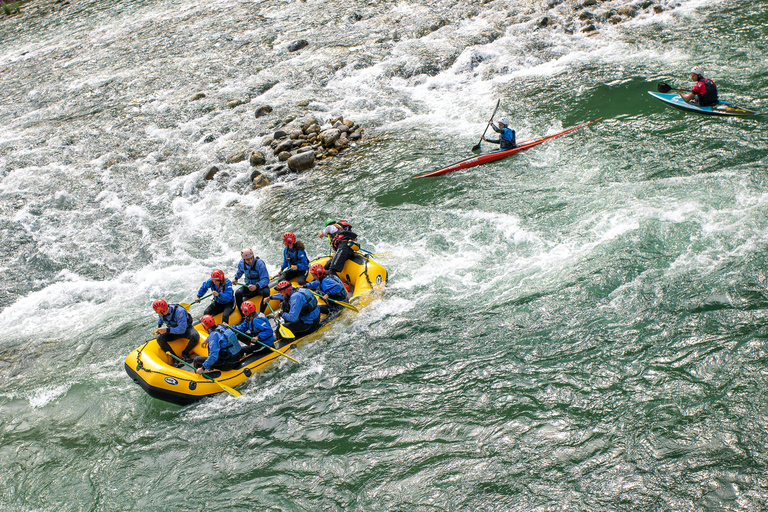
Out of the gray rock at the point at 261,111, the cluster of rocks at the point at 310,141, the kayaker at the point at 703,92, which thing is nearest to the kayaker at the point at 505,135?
the cluster of rocks at the point at 310,141

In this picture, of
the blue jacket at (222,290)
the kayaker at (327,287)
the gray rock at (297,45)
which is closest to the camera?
the kayaker at (327,287)

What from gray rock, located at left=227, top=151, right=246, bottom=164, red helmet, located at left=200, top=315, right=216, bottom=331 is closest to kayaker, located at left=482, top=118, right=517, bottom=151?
gray rock, located at left=227, top=151, right=246, bottom=164

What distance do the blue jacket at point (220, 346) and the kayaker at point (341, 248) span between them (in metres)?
2.42

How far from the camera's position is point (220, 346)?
840 centimetres

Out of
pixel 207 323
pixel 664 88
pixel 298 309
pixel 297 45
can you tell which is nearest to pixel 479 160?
pixel 664 88

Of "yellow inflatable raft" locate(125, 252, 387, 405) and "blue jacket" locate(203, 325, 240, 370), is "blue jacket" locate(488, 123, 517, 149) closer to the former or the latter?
"yellow inflatable raft" locate(125, 252, 387, 405)

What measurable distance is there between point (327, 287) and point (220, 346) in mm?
2061

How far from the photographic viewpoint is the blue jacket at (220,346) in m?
8.34

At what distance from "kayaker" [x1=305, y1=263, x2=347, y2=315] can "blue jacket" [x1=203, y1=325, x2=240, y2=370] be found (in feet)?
5.40

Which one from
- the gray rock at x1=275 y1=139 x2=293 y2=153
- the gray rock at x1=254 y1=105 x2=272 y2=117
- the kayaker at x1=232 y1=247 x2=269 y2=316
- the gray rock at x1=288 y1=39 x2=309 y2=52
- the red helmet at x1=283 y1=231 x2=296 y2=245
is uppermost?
the gray rock at x1=288 y1=39 x2=309 y2=52

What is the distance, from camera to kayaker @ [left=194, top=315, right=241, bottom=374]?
8.35 meters

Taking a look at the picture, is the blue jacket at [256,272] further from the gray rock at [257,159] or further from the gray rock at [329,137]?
the gray rock at [329,137]

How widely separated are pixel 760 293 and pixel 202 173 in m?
13.0

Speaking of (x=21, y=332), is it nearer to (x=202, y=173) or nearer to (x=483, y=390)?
(x=202, y=173)
